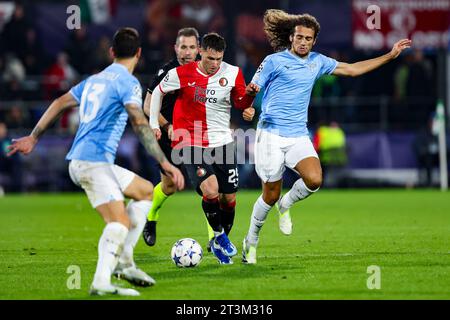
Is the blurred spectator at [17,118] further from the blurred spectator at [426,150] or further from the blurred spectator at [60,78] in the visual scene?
the blurred spectator at [426,150]

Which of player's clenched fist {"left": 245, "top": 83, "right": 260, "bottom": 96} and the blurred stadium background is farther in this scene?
the blurred stadium background

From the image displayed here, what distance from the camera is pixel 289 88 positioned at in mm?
11367

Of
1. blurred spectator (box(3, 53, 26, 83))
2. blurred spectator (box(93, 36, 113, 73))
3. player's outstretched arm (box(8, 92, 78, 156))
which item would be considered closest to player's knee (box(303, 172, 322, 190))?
player's outstretched arm (box(8, 92, 78, 156))

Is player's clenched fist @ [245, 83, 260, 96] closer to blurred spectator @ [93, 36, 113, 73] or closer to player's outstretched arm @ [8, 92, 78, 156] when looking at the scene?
player's outstretched arm @ [8, 92, 78, 156]

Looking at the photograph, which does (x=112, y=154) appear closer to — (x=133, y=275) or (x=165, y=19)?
(x=133, y=275)

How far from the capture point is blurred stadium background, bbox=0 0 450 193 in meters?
26.3

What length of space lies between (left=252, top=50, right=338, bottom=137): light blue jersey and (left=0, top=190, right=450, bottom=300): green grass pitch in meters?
1.57

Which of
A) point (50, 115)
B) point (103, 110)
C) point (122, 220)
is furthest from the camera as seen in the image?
point (50, 115)

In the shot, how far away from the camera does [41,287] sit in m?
9.33

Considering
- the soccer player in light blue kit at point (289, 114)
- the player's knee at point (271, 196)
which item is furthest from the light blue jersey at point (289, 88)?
the player's knee at point (271, 196)

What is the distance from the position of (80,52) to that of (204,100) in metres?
15.1

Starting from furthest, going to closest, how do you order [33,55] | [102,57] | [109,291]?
[33,55] < [102,57] < [109,291]

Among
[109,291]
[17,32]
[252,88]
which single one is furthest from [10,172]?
[109,291]

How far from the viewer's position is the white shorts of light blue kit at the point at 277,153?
11234 millimetres
